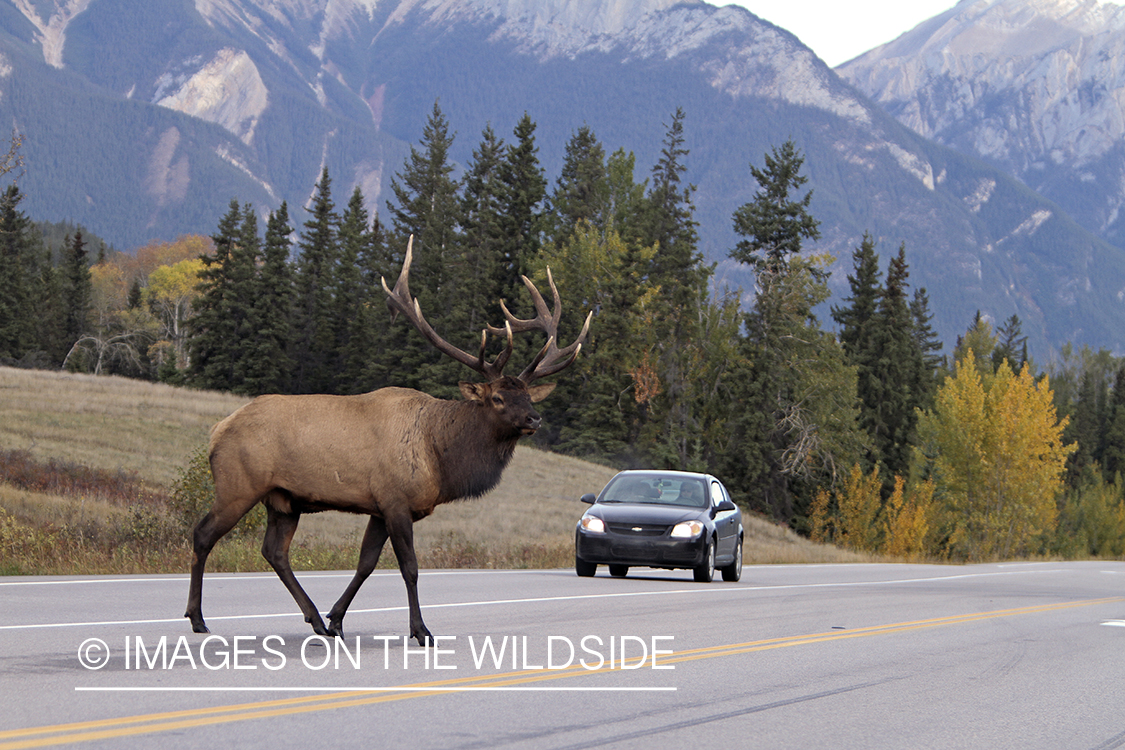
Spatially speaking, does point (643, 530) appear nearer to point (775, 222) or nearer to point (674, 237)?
point (775, 222)

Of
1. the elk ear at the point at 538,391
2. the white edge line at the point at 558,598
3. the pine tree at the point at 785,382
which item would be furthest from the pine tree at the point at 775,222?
the elk ear at the point at 538,391

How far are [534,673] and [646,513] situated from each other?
32.4 ft

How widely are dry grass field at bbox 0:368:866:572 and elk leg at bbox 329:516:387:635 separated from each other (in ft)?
24.5

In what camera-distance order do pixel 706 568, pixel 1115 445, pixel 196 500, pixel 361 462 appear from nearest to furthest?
pixel 361 462
pixel 706 568
pixel 196 500
pixel 1115 445

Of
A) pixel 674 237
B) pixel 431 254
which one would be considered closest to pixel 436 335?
pixel 674 237

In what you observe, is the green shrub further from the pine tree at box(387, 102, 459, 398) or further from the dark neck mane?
the pine tree at box(387, 102, 459, 398)

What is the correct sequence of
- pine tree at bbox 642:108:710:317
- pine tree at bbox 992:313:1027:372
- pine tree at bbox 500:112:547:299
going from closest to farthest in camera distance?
pine tree at bbox 642:108:710:317, pine tree at bbox 500:112:547:299, pine tree at bbox 992:313:1027:372

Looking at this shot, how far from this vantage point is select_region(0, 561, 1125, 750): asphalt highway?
263 inches

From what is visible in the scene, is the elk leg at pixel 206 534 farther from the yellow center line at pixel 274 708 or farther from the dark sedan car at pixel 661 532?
the dark sedan car at pixel 661 532

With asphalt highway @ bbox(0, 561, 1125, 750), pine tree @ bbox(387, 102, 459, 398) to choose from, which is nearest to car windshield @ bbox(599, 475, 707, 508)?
asphalt highway @ bbox(0, 561, 1125, 750)

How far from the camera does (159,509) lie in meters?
21.0

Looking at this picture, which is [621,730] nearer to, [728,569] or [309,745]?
[309,745]

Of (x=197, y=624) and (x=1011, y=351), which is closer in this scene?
(x=197, y=624)

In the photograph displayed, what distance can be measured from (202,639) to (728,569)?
454 inches
